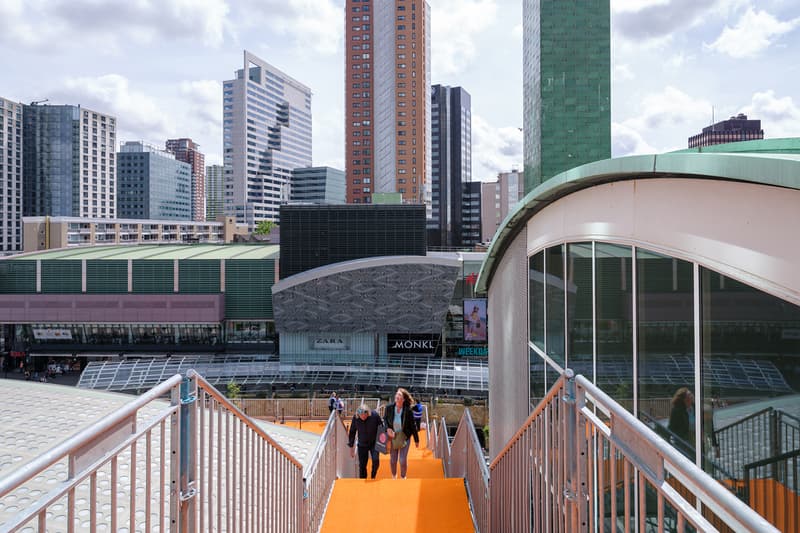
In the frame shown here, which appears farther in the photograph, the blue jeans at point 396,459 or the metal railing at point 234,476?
the blue jeans at point 396,459

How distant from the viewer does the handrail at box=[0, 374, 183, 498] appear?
1957 mm

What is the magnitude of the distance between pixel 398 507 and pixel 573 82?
357 ft

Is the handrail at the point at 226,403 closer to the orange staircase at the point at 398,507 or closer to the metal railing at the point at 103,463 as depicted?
the metal railing at the point at 103,463

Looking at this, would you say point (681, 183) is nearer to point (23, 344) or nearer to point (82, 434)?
point (82, 434)

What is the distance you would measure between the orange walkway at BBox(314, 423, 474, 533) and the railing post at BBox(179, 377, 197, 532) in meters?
3.91

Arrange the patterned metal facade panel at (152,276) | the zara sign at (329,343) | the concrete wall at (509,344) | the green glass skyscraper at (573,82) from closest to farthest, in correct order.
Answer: the concrete wall at (509,344) < the zara sign at (329,343) < the patterned metal facade panel at (152,276) < the green glass skyscraper at (573,82)

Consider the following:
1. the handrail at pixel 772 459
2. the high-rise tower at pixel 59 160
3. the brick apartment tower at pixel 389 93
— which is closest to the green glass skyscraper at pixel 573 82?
the brick apartment tower at pixel 389 93

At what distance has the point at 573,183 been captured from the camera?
7520 mm

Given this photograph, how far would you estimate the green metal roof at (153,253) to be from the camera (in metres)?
48.7

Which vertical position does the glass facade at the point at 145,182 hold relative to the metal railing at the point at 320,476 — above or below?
above

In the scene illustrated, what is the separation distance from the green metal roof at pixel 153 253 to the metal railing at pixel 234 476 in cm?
4285

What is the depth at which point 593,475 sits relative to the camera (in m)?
3.23

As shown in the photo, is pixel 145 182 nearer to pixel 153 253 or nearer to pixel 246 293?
pixel 153 253

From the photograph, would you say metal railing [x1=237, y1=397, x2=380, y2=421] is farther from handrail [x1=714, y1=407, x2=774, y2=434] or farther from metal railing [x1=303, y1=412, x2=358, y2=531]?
handrail [x1=714, y1=407, x2=774, y2=434]
